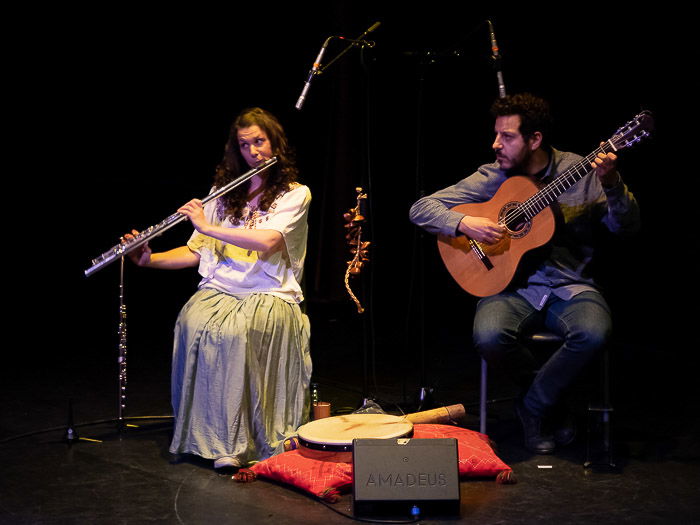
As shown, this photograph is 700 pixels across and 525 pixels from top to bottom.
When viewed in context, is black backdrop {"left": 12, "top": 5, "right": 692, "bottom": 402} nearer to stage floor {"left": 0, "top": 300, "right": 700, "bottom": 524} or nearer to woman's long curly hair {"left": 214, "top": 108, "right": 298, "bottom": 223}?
stage floor {"left": 0, "top": 300, "right": 700, "bottom": 524}

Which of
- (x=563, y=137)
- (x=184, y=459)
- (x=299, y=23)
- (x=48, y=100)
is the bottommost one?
(x=184, y=459)

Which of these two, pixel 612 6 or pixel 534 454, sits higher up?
pixel 612 6

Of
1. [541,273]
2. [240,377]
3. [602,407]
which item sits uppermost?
[541,273]

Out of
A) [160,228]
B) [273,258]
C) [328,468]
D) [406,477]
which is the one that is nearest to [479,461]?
[406,477]

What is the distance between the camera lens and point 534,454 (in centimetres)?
349

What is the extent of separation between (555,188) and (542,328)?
590 millimetres

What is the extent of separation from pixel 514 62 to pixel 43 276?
394 cm

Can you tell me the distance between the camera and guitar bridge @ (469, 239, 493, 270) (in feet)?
11.9

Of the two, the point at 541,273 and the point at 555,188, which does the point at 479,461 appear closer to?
the point at 541,273

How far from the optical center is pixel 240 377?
3414mm

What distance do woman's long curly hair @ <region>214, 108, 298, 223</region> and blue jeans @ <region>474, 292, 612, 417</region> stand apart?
1.00 meters

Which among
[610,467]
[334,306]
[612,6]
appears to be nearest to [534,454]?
[610,467]

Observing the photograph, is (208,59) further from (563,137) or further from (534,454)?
(534,454)

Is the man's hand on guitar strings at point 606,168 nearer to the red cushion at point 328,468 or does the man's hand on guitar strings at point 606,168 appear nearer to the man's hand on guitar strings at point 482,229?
the man's hand on guitar strings at point 482,229
